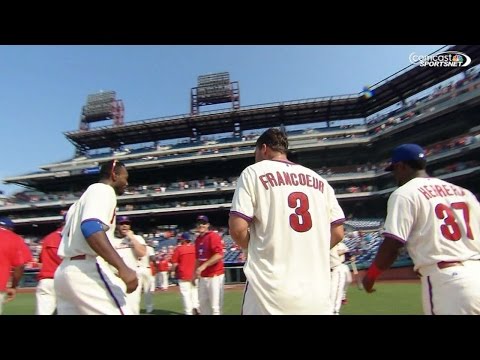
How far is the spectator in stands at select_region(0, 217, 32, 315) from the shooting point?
14.0 feet

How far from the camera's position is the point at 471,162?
22.4 m

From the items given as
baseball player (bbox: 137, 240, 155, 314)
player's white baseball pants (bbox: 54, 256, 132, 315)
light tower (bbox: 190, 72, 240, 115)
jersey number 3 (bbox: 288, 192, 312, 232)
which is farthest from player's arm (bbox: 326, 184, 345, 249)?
light tower (bbox: 190, 72, 240, 115)

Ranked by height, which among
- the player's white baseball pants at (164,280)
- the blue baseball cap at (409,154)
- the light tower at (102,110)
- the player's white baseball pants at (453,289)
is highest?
the light tower at (102,110)

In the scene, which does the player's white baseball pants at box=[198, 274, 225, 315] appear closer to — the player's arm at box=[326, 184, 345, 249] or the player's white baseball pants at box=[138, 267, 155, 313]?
the player's white baseball pants at box=[138, 267, 155, 313]

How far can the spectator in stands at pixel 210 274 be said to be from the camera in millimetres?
5797

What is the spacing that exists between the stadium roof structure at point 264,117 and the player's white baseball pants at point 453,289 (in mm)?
25648

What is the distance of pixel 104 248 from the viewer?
2.38 metres

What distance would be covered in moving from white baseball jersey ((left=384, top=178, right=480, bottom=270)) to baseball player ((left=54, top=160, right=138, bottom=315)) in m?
1.94

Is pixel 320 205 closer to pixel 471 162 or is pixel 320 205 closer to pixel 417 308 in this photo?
pixel 417 308

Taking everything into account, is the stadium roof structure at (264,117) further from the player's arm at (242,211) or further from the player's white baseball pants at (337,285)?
the player's arm at (242,211)

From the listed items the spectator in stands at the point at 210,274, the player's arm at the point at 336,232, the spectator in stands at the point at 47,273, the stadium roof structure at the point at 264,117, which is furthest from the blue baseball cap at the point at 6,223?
the stadium roof structure at the point at 264,117

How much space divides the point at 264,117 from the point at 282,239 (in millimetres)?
32169
